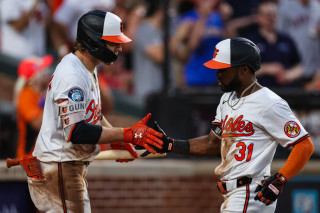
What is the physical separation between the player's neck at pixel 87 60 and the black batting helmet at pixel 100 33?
0.05 metres

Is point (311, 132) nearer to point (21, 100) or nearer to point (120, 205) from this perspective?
point (120, 205)

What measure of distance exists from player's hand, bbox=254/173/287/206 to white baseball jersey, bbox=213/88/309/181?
17 cm

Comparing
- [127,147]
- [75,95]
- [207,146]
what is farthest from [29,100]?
[75,95]

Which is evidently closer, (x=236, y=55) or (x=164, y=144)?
(x=236, y=55)

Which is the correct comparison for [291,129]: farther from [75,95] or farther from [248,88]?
[75,95]

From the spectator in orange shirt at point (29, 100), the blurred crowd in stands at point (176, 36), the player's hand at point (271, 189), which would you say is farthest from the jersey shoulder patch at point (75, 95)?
the blurred crowd in stands at point (176, 36)

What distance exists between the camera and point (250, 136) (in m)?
5.22

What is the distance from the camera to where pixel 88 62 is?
533cm

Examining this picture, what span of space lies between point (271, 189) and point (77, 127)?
1444 millimetres

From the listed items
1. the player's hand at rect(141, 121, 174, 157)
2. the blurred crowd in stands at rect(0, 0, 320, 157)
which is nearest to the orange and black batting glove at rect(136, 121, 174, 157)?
the player's hand at rect(141, 121, 174, 157)

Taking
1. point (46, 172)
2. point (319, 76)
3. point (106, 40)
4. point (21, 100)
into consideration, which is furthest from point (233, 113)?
point (319, 76)

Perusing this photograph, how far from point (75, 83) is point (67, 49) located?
3.89 meters

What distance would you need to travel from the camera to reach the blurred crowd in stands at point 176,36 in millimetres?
8930

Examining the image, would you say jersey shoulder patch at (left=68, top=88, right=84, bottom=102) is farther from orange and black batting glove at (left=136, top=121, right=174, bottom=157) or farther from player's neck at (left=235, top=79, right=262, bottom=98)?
player's neck at (left=235, top=79, right=262, bottom=98)
